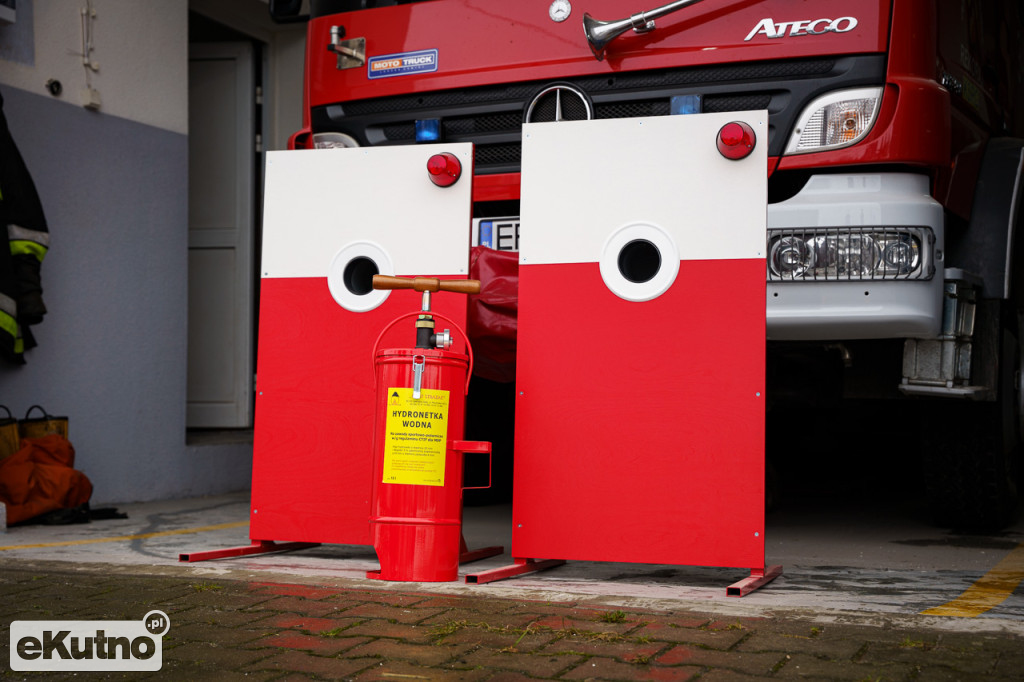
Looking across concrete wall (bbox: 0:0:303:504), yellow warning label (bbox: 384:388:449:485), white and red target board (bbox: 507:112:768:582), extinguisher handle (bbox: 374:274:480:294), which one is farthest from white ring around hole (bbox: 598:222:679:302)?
concrete wall (bbox: 0:0:303:504)

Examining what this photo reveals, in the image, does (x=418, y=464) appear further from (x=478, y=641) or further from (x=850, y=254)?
(x=850, y=254)

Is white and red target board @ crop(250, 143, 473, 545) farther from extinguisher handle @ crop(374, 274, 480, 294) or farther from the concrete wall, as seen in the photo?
the concrete wall

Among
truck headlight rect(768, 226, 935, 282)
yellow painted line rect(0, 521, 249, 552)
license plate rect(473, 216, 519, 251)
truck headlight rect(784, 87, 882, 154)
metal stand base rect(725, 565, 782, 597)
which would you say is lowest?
yellow painted line rect(0, 521, 249, 552)

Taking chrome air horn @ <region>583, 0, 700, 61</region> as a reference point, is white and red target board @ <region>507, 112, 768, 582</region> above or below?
below

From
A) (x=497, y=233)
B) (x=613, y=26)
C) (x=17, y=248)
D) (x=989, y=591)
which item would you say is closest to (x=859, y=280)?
(x=989, y=591)

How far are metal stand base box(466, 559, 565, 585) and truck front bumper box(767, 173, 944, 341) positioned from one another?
1186 mm

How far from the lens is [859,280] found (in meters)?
3.89

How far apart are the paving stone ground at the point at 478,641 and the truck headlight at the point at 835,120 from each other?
77.8 inches

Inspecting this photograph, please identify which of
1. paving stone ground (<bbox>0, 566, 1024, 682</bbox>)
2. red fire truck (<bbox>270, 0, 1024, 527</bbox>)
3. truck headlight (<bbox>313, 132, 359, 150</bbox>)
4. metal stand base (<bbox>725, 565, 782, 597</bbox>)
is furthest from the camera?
truck headlight (<bbox>313, 132, 359, 150</bbox>)

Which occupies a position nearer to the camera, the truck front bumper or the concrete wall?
the truck front bumper

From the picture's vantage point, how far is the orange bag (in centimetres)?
520

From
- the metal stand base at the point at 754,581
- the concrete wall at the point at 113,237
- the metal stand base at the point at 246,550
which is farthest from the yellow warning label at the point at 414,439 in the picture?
the concrete wall at the point at 113,237

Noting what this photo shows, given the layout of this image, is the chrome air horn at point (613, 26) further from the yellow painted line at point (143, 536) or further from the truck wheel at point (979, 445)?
the yellow painted line at point (143, 536)

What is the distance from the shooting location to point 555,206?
3818 millimetres
